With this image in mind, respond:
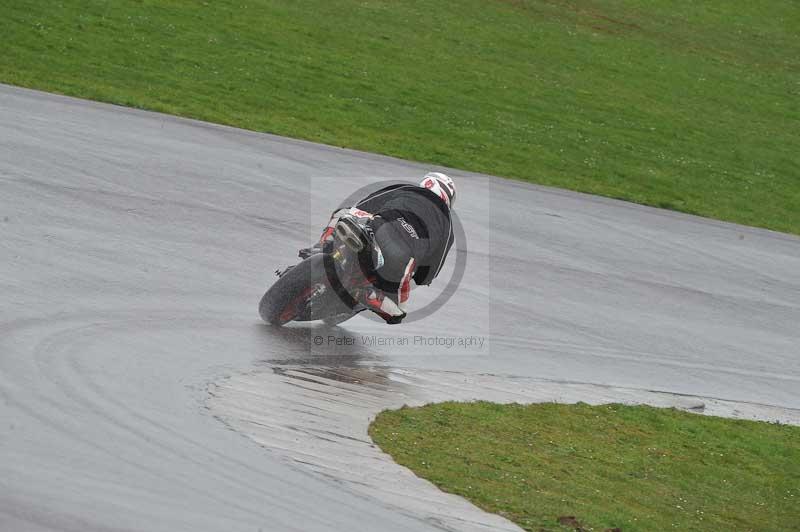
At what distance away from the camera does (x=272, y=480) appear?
6891 mm

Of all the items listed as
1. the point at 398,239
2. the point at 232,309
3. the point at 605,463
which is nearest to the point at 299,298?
the point at 232,309

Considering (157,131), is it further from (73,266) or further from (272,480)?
(272,480)

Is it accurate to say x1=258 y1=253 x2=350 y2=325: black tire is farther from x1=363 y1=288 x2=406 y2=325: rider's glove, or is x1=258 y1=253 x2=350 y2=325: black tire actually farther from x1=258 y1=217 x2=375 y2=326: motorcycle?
x1=363 y1=288 x2=406 y2=325: rider's glove

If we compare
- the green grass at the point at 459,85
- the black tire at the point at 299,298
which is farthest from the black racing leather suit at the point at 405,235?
the green grass at the point at 459,85

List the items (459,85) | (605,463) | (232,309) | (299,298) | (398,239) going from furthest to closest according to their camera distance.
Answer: (459,85), (232,309), (299,298), (398,239), (605,463)

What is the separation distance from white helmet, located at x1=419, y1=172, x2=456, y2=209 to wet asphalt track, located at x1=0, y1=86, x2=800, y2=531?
145 centimetres

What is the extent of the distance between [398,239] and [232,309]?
175cm

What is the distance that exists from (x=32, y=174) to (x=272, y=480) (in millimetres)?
8814

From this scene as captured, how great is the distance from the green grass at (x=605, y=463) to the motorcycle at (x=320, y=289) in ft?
4.91

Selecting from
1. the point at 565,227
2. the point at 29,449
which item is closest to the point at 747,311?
the point at 565,227

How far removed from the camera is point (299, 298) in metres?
10.7

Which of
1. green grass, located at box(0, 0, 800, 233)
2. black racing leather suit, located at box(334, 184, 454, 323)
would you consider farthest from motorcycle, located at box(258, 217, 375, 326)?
green grass, located at box(0, 0, 800, 233)

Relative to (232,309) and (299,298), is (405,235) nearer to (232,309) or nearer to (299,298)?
(299,298)

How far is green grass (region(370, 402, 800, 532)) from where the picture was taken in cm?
786
